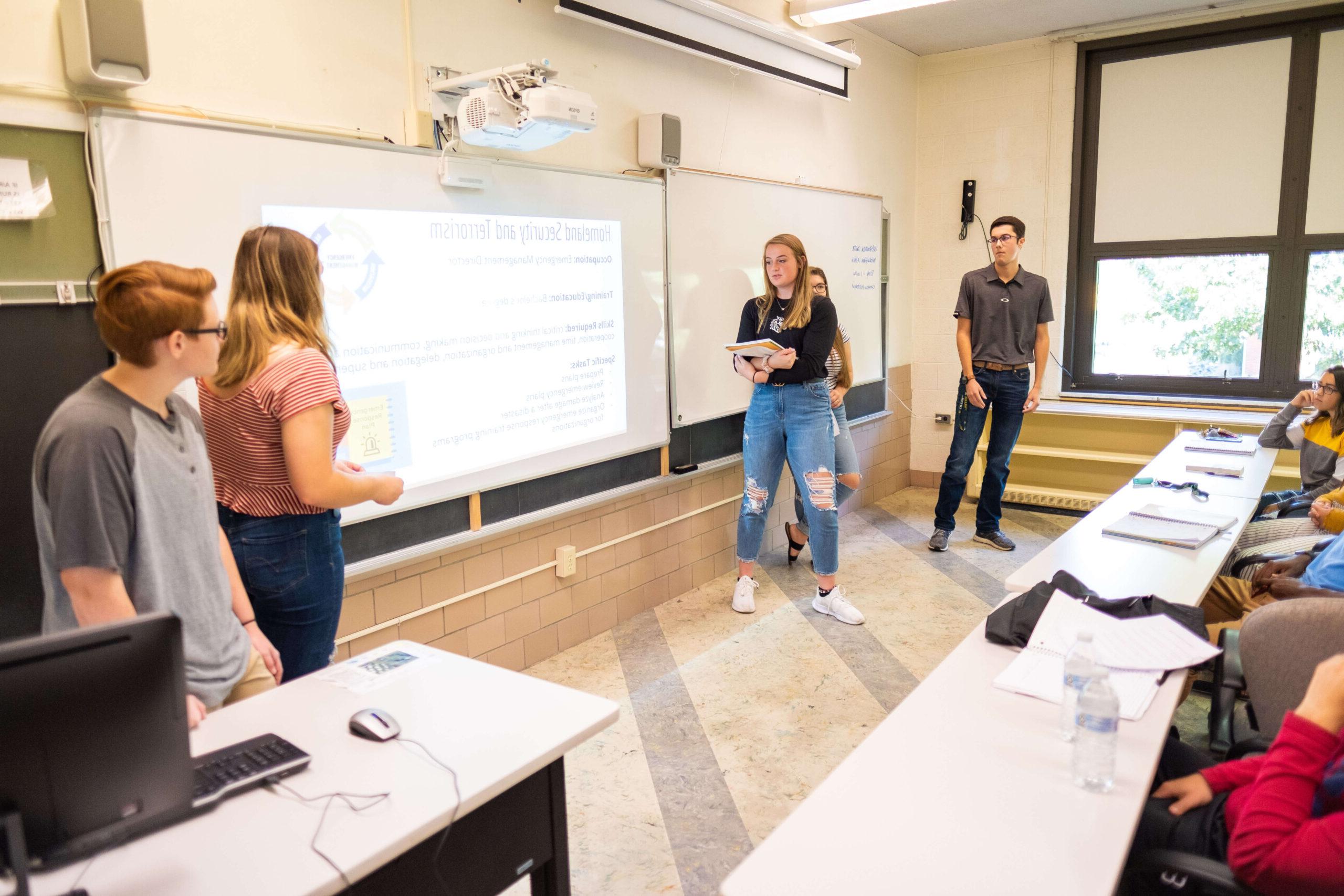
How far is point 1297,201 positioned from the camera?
5.21m

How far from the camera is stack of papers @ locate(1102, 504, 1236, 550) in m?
2.54

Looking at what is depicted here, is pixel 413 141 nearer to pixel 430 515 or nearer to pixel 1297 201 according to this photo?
pixel 430 515

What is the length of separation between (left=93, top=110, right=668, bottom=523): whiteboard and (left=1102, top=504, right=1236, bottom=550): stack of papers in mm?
1910

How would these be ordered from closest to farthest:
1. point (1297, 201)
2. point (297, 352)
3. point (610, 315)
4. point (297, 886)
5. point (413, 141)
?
point (297, 886) < point (297, 352) < point (413, 141) < point (610, 315) < point (1297, 201)

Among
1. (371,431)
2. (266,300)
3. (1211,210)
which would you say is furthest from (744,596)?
(1211,210)

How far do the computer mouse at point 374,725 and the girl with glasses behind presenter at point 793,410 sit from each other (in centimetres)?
253

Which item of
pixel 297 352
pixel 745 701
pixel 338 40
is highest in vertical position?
pixel 338 40

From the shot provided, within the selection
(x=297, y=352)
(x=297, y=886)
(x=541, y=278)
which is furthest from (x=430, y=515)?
(x=297, y=886)

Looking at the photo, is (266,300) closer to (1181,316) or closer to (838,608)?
(838,608)

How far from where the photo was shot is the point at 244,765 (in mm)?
1299

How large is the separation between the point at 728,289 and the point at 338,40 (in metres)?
2.18

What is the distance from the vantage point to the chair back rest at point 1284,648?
68.2 inches

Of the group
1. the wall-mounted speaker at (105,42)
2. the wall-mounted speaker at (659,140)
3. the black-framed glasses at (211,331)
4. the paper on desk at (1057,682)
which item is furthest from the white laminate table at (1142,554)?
the wall-mounted speaker at (105,42)

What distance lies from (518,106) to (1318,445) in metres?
3.39
